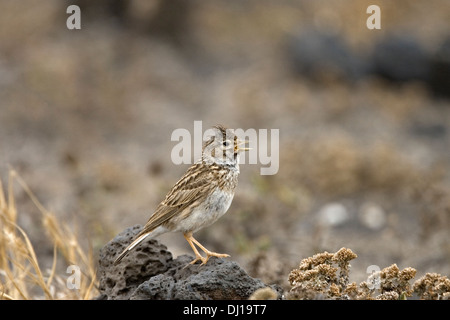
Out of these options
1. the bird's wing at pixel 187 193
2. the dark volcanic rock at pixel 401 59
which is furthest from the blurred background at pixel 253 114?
the bird's wing at pixel 187 193

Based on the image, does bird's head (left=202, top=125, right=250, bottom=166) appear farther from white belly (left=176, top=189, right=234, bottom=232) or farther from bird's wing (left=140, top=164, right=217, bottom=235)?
white belly (left=176, top=189, right=234, bottom=232)

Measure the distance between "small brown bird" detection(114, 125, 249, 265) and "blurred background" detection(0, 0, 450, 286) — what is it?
153 cm

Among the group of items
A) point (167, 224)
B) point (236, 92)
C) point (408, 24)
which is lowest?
point (167, 224)

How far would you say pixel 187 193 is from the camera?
17.9 ft

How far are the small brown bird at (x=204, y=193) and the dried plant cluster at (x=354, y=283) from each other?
928mm

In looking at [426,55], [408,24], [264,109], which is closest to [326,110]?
[264,109]

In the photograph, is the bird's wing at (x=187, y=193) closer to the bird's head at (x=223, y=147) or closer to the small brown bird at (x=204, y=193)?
the small brown bird at (x=204, y=193)

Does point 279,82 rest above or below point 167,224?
above

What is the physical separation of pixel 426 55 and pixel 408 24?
1565mm

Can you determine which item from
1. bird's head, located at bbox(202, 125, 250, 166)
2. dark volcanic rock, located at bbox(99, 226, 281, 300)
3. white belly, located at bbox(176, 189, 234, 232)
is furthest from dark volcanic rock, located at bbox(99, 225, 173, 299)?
bird's head, located at bbox(202, 125, 250, 166)

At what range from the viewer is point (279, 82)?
14836mm

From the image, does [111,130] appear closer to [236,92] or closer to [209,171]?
[236,92]

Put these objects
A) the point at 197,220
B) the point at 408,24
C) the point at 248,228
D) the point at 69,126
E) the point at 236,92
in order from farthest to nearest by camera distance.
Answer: the point at 408,24, the point at 236,92, the point at 69,126, the point at 248,228, the point at 197,220

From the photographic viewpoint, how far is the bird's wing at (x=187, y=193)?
538 centimetres
